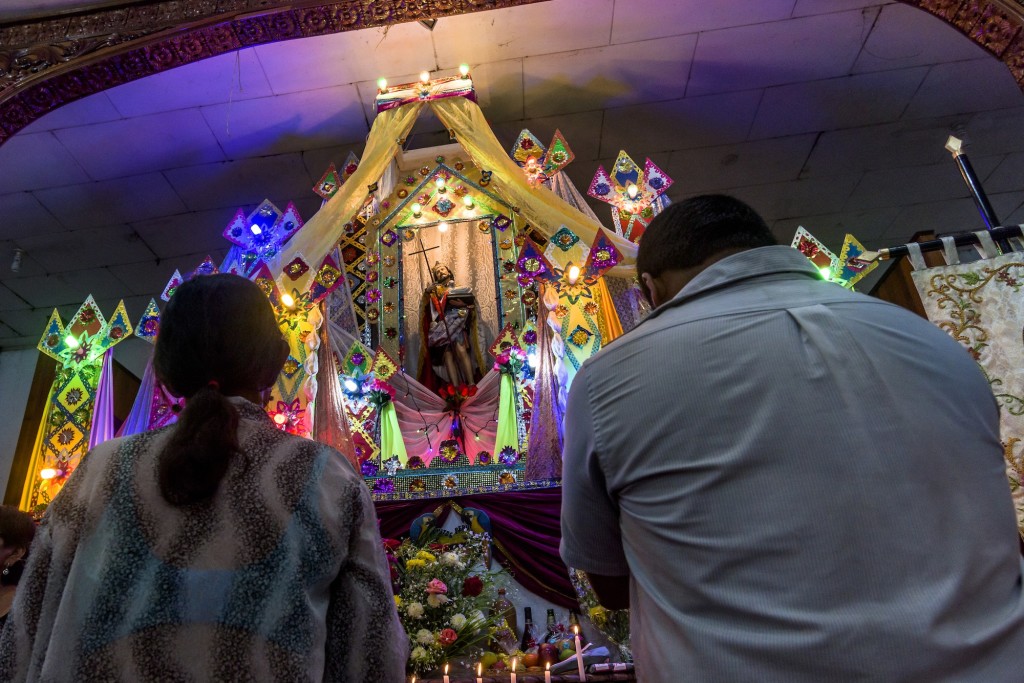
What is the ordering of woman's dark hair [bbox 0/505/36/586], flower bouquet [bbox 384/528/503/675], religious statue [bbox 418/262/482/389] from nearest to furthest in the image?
woman's dark hair [bbox 0/505/36/586] < flower bouquet [bbox 384/528/503/675] < religious statue [bbox 418/262/482/389]

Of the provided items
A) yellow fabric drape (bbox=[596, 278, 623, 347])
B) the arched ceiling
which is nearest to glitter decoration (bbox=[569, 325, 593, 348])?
yellow fabric drape (bbox=[596, 278, 623, 347])

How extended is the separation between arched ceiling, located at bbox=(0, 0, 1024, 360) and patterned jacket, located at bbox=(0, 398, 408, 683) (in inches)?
147

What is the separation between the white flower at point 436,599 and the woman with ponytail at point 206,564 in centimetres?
165

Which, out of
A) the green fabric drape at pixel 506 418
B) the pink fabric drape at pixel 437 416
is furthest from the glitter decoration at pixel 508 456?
the pink fabric drape at pixel 437 416

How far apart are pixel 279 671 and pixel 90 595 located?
0.26 m

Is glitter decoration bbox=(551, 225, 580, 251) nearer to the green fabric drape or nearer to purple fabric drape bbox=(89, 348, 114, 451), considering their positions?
the green fabric drape

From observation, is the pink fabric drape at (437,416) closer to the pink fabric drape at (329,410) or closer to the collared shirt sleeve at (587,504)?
the pink fabric drape at (329,410)

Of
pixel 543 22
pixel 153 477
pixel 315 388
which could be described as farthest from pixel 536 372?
pixel 153 477

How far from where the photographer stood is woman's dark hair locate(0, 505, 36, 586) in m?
2.21

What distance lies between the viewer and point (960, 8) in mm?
3029

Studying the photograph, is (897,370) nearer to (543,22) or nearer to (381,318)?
(543,22)

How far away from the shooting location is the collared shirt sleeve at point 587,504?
0.86m

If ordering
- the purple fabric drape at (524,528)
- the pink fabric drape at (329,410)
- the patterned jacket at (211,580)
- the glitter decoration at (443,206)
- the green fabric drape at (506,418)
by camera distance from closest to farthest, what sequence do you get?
the patterned jacket at (211,580) < the purple fabric drape at (524,528) < the pink fabric drape at (329,410) < the green fabric drape at (506,418) < the glitter decoration at (443,206)

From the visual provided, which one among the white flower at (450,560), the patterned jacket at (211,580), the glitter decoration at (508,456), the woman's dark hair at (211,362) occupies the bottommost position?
the patterned jacket at (211,580)
